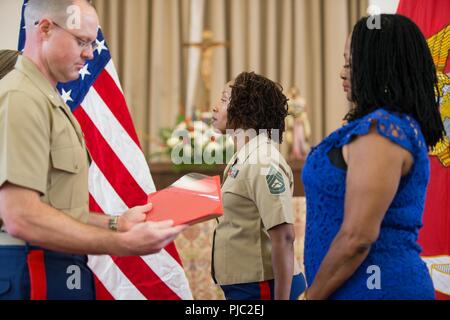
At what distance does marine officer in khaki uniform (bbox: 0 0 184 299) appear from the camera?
1.35 metres

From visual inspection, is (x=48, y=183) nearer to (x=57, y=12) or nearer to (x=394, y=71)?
(x=57, y=12)

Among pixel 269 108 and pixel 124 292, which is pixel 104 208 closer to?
pixel 124 292

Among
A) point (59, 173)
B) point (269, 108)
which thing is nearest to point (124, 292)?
point (269, 108)

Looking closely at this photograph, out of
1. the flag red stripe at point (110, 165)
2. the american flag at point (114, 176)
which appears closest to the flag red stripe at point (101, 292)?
the american flag at point (114, 176)

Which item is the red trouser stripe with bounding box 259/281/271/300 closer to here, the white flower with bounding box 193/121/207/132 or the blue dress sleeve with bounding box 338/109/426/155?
the blue dress sleeve with bounding box 338/109/426/155

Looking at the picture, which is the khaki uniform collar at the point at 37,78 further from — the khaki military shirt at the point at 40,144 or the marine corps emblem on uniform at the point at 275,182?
the marine corps emblem on uniform at the point at 275,182

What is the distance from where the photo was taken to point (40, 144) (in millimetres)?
1389

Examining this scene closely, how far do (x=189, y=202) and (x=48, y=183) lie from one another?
0.34 m

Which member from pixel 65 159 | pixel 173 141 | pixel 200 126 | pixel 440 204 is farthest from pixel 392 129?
pixel 173 141

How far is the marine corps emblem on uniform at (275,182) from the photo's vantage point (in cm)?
213

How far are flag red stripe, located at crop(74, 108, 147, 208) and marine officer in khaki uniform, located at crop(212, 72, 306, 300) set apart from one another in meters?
0.47

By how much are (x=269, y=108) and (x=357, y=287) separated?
1072 millimetres

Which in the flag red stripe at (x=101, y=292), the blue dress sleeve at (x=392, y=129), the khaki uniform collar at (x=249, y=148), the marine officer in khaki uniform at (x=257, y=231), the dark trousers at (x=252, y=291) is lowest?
the flag red stripe at (x=101, y=292)

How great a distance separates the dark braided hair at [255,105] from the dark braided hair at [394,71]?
87 centimetres
